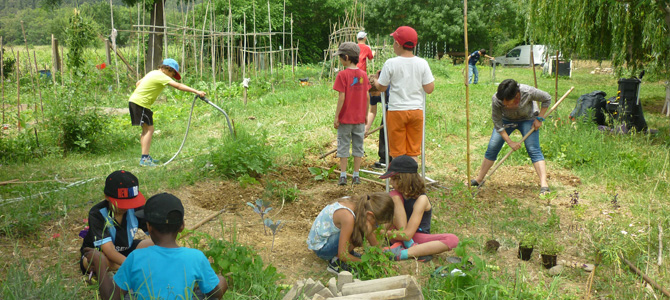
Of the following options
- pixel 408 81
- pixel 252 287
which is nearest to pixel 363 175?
pixel 408 81

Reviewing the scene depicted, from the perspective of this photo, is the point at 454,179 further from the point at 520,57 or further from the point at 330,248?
the point at 520,57

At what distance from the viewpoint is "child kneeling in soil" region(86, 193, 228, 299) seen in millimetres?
2502

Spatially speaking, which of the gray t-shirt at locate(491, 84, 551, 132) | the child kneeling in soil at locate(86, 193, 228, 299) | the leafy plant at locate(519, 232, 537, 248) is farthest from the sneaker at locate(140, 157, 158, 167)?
the leafy plant at locate(519, 232, 537, 248)

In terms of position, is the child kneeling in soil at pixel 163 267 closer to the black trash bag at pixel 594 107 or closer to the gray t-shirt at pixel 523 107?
the gray t-shirt at pixel 523 107

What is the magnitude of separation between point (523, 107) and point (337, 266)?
3.06 m

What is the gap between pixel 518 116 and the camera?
218 inches

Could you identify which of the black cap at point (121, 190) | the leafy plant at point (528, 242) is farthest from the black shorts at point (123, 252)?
the leafy plant at point (528, 242)

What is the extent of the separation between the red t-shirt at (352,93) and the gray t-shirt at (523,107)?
1420 mm

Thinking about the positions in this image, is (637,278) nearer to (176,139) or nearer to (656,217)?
(656,217)

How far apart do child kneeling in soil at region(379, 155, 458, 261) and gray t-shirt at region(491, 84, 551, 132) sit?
6.24ft

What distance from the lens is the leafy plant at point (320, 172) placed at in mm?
6059

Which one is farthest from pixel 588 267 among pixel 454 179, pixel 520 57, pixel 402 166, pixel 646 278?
pixel 520 57

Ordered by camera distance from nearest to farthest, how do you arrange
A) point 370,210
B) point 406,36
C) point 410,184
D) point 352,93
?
point 370,210
point 410,184
point 406,36
point 352,93

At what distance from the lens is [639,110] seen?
334 inches
